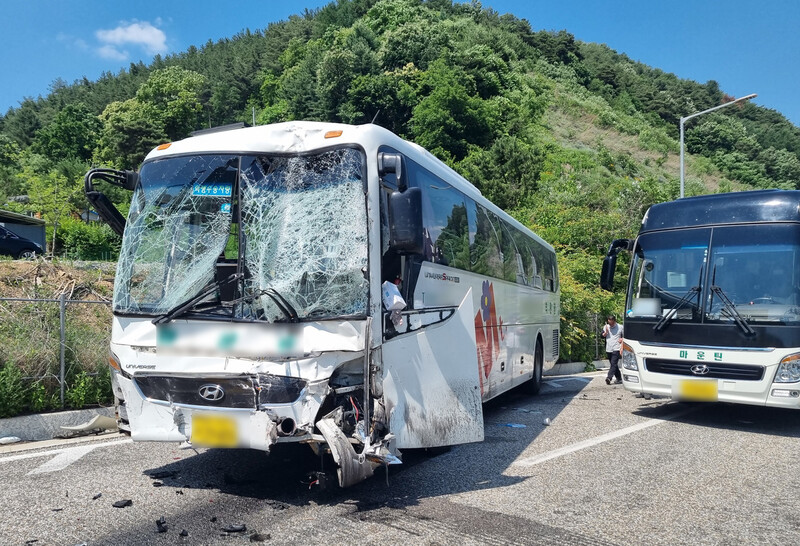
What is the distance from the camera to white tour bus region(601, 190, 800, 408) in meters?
7.84

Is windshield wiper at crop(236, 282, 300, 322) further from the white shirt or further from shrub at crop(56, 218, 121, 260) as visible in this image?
shrub at crop(56, 218, 121, 260)

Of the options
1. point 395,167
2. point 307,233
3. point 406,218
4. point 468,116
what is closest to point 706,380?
point 406,218

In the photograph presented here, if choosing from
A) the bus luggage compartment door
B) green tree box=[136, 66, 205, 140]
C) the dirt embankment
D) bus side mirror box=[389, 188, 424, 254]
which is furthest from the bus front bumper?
green tree box=[136, 66, 205, 140]

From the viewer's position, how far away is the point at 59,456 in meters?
6.52

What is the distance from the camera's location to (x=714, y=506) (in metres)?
5.04

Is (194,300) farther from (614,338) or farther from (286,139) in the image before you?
(614,338)

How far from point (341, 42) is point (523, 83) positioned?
70.0 ft

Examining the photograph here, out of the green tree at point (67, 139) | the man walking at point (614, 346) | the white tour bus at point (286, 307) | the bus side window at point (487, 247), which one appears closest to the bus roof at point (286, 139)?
the white tour bus at point (286, 307)

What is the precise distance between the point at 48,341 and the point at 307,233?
18.2 ft

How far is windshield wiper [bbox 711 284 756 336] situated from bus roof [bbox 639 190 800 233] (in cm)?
104

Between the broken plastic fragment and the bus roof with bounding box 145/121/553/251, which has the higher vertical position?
the bus roof with bounding box 145/121/553/251

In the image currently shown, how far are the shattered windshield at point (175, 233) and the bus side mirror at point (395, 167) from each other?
1.27 meters

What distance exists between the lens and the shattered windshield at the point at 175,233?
202 inches

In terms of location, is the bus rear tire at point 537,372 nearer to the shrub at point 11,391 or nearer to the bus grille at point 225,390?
the bus grille at point 225,390
